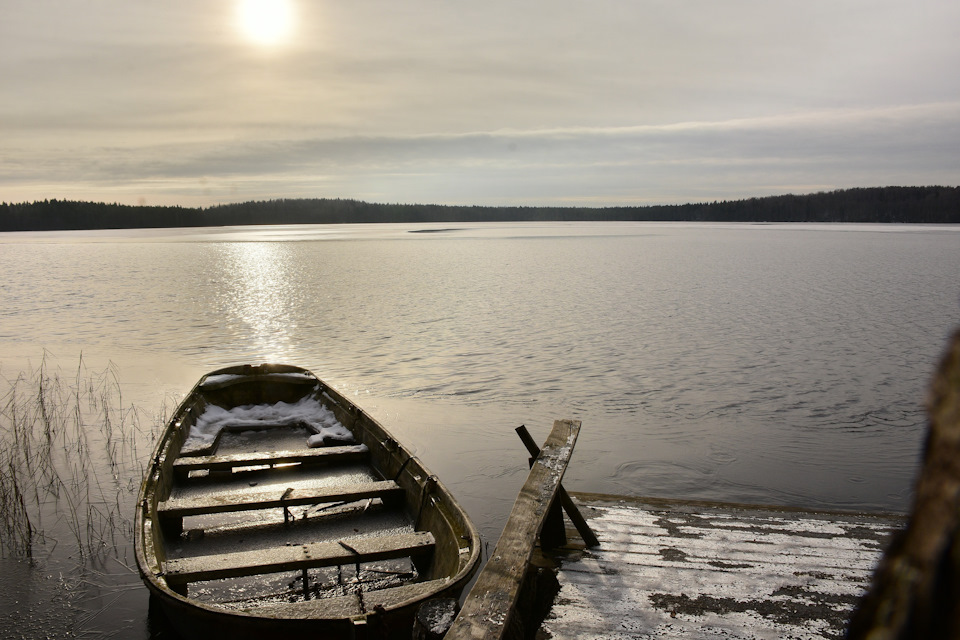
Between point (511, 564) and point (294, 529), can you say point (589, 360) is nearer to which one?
point (294, 529)

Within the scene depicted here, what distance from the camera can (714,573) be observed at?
19.3 feet

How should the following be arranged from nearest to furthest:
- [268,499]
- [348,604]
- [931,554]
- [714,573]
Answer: [931,554] < [348,604] < [714,573] < [268,499]

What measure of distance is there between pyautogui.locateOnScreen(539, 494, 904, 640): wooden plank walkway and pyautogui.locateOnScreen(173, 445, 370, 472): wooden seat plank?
322 centimetres

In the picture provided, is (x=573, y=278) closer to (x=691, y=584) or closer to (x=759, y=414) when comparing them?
(x=759, y=414)

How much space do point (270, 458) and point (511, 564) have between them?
16.5ft

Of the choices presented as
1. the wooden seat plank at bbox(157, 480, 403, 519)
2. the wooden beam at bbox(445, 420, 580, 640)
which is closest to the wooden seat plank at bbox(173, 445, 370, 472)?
the wooden seat plank at bbox(157, 480, 403, 519)

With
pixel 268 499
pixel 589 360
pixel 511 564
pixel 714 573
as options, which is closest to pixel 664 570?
pixel 714 573

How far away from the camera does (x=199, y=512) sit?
22.9ft

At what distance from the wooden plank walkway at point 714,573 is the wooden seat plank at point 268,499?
2153 mm

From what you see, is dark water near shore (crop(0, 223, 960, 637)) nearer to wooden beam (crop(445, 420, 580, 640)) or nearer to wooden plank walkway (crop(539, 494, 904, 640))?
wooden plank walkway (crop(539, 494, 904, 640))

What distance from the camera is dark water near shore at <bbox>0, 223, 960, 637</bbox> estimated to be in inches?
428

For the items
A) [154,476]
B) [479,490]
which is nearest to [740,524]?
[479,490]

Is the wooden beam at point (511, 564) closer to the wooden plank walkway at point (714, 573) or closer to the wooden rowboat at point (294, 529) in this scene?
the wooden rowboat at point (294, 529)

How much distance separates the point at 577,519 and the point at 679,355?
1250 centimetres
